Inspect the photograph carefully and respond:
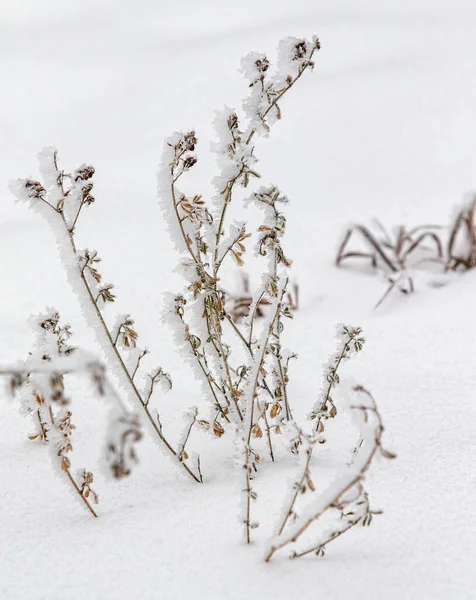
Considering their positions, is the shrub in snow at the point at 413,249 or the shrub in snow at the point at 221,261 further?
the shrub in snow at the point at 413,249

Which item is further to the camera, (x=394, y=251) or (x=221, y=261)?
(x=394, y=251)

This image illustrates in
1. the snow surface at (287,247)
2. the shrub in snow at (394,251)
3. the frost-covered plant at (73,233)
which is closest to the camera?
the snow surface at (287,247)

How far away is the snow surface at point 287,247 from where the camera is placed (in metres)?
1.40

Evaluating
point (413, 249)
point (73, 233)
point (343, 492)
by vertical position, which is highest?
point (73, 233)

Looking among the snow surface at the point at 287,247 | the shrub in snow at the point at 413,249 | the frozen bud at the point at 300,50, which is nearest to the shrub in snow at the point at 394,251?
the shrub in snow at the point at 413,249

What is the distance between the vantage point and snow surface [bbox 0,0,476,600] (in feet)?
4.58

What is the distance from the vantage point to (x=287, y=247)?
145 inches

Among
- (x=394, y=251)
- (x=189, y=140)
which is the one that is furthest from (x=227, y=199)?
(x=394, y=251)

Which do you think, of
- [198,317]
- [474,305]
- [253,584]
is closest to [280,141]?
[474,305]

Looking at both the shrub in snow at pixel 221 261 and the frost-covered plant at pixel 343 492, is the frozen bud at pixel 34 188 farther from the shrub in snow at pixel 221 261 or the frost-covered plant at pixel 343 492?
the frost-covered plant at pixel 343 492

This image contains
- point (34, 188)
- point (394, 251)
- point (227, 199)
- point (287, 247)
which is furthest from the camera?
point (287, 247)

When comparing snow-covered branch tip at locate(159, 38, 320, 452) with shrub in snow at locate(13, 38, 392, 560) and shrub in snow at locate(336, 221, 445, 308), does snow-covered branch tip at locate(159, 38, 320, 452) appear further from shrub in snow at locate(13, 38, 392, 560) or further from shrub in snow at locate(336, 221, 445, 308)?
shrub in snow at locate(336, 221, 445, 308)

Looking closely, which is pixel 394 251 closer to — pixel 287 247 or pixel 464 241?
pixel 464 241

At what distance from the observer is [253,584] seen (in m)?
1.31
